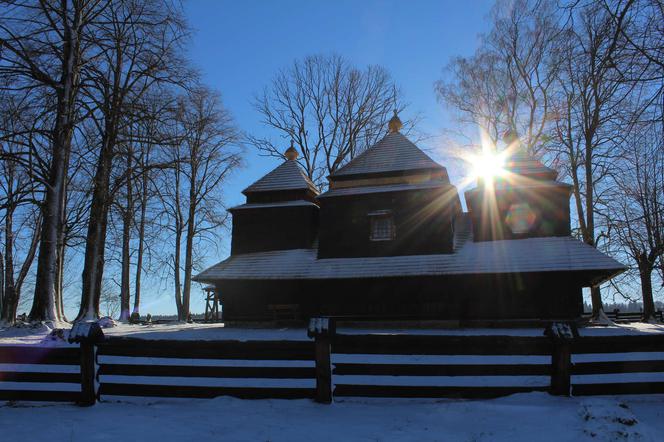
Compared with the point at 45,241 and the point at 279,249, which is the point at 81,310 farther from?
the point at 279,249

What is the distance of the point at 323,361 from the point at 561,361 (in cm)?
333

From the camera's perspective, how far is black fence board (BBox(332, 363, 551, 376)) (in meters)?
6.54

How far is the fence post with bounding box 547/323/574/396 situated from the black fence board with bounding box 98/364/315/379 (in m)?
3.39

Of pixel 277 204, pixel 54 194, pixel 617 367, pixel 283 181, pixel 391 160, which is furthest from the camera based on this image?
pixel 283 181

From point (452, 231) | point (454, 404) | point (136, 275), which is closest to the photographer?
point (454, 404)

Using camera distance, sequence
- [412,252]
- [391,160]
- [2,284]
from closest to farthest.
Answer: [412,252] → [391,160] → [2,284]

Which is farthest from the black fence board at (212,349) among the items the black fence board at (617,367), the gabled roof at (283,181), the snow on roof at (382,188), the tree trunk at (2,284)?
the tree trunk at (2,284)

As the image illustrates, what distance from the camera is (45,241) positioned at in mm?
15438

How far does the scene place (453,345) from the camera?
6.68 meters

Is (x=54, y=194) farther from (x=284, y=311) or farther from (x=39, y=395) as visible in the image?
(x=39, y=395)

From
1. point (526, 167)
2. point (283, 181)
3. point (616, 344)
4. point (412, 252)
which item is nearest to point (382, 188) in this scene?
point (412, 252)

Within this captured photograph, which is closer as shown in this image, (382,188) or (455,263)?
(455,263)

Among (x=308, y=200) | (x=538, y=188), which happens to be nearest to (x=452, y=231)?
(x=538, y=188)

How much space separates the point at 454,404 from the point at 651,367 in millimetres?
2907
